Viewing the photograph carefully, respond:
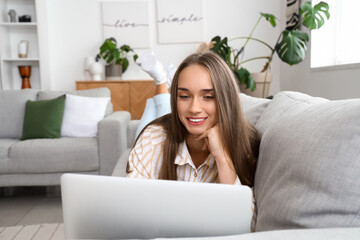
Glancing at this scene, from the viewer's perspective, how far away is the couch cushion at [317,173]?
21.0 inches

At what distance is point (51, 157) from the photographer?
2662mm

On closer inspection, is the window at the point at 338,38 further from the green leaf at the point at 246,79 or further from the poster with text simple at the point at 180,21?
the poster with text simple at the point at 180,21

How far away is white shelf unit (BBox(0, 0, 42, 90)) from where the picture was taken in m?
4.55

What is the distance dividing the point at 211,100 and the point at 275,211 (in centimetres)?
49

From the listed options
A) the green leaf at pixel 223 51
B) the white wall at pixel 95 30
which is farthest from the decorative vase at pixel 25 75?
the green leaf at pixel 223 51

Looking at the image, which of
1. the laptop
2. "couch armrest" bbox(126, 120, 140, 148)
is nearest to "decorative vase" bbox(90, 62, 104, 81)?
"couch armrest" bbox(126, 120, 140, 148)

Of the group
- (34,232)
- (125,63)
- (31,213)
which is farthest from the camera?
(125,63)

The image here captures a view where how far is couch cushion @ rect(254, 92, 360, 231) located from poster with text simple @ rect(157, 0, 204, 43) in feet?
13.8

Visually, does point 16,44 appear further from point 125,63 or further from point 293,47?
point 293,47

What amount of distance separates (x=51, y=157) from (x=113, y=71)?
2.04 m

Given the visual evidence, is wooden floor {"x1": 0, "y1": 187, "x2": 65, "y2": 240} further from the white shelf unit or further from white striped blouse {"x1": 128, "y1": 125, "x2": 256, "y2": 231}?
the white shelf unit

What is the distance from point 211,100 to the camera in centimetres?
105

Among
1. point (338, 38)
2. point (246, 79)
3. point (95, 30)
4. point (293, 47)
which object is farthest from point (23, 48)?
point (338, 38)

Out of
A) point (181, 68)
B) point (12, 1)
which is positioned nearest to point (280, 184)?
point (181, 68)
